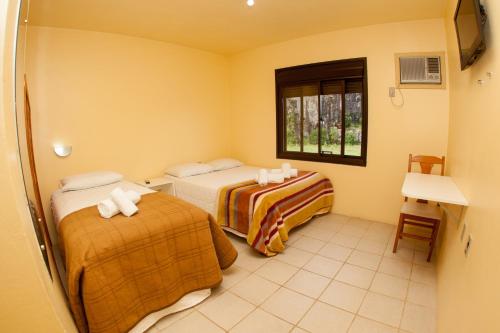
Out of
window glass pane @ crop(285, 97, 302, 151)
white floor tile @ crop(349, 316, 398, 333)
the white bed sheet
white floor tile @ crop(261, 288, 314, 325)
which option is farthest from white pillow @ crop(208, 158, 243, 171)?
white floor tile @ crop(349, 316, 398, 333)

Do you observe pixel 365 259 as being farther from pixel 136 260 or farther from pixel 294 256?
pixel 136 260

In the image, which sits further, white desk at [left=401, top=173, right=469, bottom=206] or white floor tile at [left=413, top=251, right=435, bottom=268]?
white floor tile at [left=413, top=251, right=435, bottom=268]

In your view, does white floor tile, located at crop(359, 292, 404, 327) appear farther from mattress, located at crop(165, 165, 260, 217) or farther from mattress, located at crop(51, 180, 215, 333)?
mattress, located at crop(165, 165, 260, 217)

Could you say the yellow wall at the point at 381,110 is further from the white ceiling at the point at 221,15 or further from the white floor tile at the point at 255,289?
the white floor tile at the point at 255,289

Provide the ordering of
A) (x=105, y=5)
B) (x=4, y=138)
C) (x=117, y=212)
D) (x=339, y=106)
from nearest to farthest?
(x=4, y=138)
(x=117, y=212)
(x=105, y=5)
(x=339, y=106)

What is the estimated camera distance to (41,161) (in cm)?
282

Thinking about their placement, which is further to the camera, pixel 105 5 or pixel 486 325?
pixel 105 5

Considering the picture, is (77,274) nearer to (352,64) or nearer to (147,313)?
(147,313)

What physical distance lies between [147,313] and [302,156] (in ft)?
9.45

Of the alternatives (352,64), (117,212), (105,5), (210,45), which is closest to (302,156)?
(352,64)

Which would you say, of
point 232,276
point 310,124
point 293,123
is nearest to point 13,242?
point 232,276

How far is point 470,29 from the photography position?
1.44 meters

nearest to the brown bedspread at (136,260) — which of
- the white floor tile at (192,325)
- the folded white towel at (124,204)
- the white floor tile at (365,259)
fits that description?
the folded white towel at (124,204)

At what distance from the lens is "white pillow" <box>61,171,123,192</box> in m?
2.77
